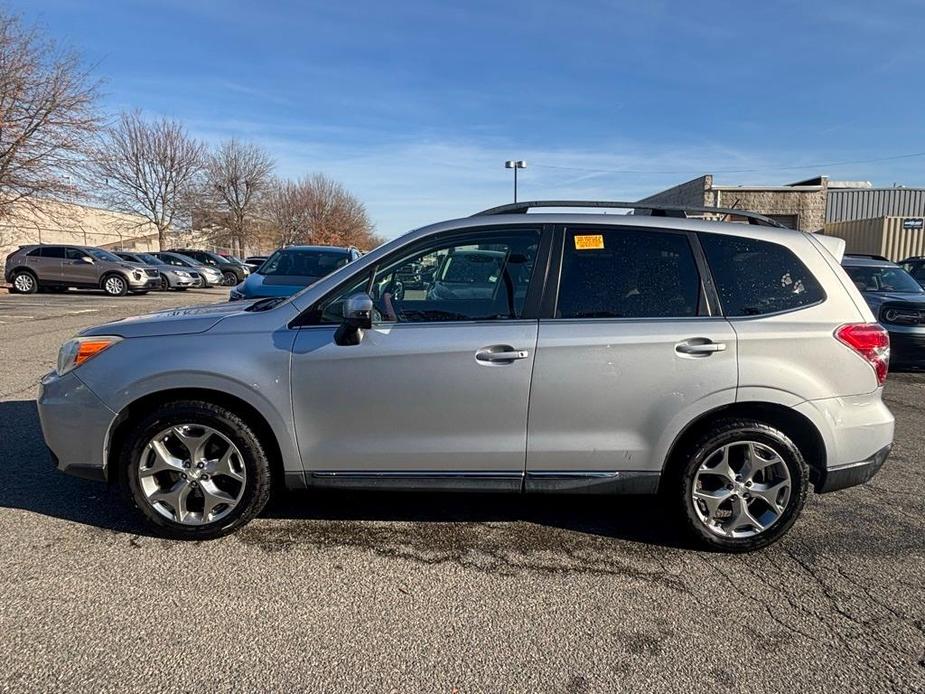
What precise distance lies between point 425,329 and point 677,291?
141cm

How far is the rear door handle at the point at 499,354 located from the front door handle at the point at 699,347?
824 mm

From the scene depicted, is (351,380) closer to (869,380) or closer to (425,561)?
(425,561)

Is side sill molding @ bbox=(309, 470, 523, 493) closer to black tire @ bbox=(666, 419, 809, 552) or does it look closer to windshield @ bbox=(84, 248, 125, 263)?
black tire @ bbox=(666, 419, 809, 552)

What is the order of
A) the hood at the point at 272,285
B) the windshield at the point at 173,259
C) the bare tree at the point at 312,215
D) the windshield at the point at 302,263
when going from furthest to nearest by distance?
the bare tree at the point at 312,215
the windshield at the point at 173,259
the windshield at the point at 302,263
the hood at the point at 272,285

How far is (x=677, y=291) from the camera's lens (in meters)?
3.26

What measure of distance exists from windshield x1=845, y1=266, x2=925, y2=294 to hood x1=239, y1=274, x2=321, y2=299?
27.7ft

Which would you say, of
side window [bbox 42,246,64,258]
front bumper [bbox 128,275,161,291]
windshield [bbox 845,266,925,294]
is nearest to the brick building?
windshield [bbox 845,266,925,294]

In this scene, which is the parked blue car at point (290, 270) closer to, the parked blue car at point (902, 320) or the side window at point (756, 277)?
the side window at point (756, 277)

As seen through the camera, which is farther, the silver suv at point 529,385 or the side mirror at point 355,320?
the silver suv at point 529,385

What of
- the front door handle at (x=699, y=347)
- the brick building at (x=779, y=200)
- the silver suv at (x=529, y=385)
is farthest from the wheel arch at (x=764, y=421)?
the brick building at (x=779, y=200)

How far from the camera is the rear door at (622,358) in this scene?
3.13 metres

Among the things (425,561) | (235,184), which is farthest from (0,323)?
(235,184)

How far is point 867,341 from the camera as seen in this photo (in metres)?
3.21

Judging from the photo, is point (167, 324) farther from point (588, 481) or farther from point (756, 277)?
point (756, 277)
